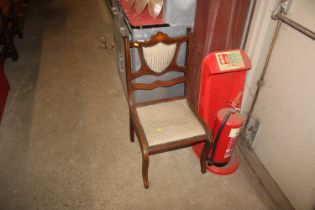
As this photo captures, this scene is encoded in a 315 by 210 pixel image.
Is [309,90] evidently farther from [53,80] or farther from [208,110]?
[53,80]

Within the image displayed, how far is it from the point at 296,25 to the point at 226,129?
77cm

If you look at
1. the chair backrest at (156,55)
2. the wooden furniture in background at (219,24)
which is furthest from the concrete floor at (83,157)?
the wooden furniture in background at (219,24)

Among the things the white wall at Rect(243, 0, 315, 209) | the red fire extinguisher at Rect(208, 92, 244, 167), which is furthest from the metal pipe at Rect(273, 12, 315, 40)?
the red fire extinguisher at Rect(208, 92, 244, 167)

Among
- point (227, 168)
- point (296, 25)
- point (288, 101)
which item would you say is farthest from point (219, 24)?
point (227, 168)

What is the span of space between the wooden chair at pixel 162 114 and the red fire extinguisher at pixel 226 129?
0.29 ft

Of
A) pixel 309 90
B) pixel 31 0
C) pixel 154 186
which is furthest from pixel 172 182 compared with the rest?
pixel 31 0

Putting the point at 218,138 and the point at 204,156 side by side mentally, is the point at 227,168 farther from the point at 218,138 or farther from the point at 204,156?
the point at 218,138

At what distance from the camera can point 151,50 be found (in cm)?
180

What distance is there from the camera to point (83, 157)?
7.27ft

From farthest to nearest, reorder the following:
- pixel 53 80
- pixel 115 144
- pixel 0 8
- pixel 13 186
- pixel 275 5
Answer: pixel 0 8 < pixel 53 80 < pixel 115 144 < pixel 13 186 < pixel 275 5

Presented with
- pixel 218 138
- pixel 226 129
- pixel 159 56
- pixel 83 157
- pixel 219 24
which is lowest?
pixel 83 157

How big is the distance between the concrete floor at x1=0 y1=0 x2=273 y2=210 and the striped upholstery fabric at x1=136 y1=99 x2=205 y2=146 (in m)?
0.50

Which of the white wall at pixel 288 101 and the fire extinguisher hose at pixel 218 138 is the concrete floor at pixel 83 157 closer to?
the fire extinguisher hose at pixel 218 138

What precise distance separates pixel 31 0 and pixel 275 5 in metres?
5.28
